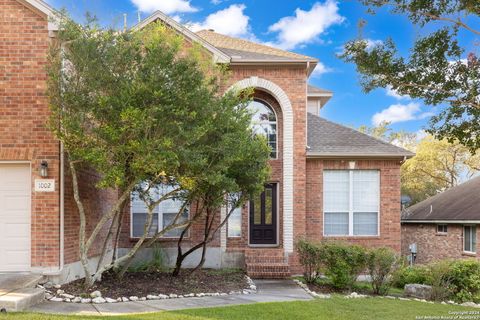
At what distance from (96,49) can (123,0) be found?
12.3 ft

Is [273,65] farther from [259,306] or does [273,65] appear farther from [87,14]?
[259,306]

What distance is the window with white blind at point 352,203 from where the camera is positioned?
1445 centimetres

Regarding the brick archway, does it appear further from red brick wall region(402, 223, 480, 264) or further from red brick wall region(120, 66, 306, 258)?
red brick wall region(402, 223, 480, 264)

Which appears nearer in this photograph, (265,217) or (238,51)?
(265,217)

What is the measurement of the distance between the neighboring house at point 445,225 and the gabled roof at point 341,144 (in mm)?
7408

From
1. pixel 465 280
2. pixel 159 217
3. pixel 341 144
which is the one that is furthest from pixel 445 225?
pixel 159 217

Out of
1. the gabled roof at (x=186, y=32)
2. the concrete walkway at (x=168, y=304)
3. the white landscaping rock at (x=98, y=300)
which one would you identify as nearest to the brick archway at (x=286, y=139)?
the gabled roof at (x=186, y=32)

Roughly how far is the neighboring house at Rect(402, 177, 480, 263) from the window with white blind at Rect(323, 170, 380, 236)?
7190 mm

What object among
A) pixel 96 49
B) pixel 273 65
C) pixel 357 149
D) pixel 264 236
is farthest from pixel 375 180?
pixel 96 49

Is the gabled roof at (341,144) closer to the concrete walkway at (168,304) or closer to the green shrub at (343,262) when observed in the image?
the green shrub at (343,262)

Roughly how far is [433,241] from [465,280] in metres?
12.9

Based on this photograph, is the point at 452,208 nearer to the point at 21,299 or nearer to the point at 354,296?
the point at 354,296

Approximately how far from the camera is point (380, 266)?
1091 cm

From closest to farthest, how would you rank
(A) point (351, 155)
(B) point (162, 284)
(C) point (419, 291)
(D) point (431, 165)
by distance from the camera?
(B) point (162, 284)
(C) point (419, 291)
(A) point (351, 155)
(D) point (431, 165)
